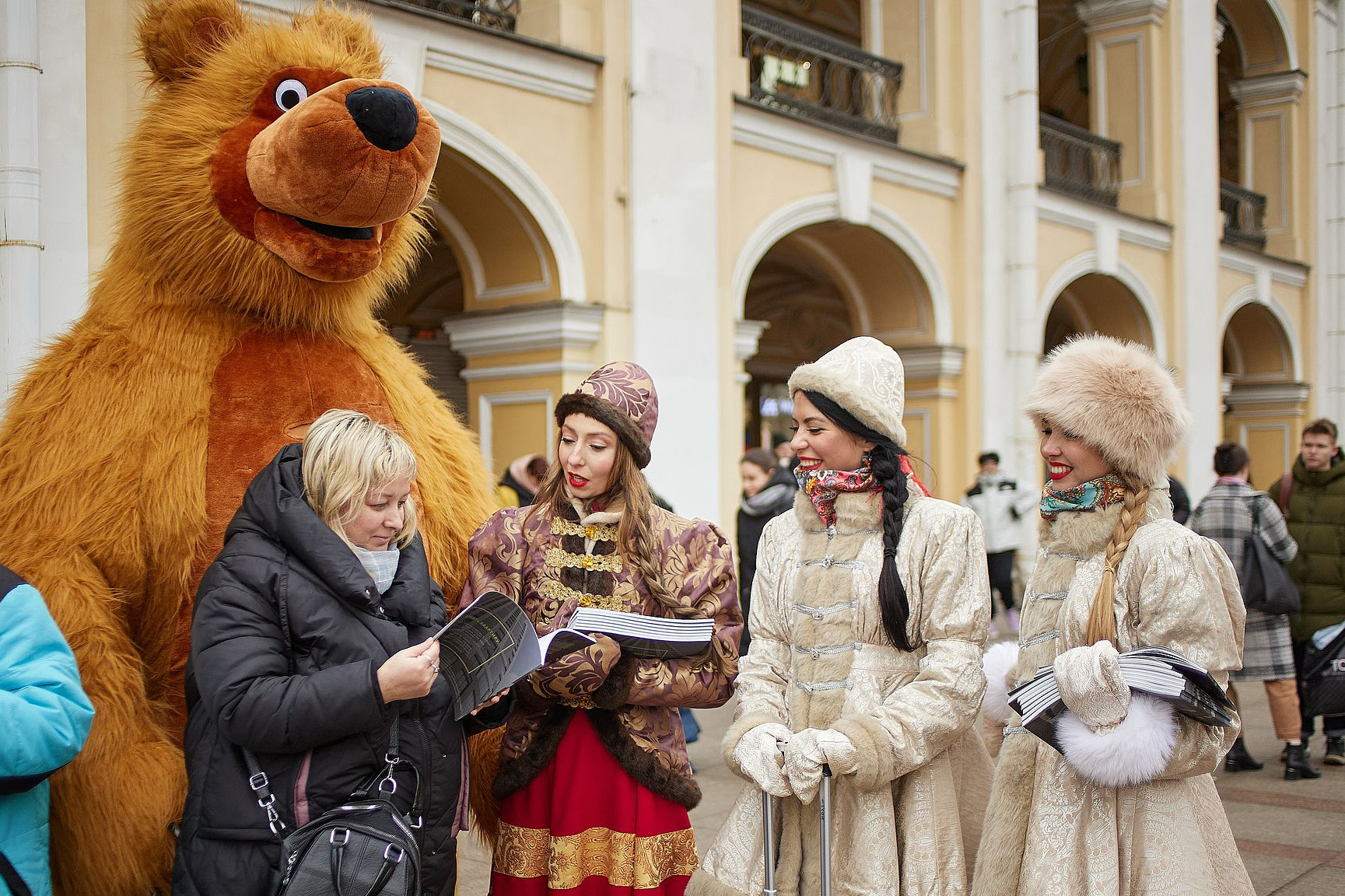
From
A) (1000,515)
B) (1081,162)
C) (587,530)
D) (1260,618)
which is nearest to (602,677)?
(587,530)

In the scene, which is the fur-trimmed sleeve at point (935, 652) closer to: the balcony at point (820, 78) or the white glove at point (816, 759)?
the white glove at point (816, 759)

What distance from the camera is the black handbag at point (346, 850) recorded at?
2072 mm

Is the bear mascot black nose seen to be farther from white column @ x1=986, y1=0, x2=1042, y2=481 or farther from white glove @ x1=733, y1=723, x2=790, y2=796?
white column @ x1=986, y1=0, x2=1042, y2=481

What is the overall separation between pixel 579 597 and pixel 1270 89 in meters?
17.5

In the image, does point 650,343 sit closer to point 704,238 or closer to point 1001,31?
point 704,238

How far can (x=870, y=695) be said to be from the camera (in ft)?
8.70

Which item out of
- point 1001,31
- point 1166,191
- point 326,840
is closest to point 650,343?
point 1001,31

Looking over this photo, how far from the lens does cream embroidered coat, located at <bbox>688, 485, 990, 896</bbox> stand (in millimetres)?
2561

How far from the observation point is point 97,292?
303 cm

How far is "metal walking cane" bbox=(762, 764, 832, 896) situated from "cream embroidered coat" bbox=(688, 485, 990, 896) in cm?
5

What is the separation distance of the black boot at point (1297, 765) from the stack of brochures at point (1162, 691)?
12.6 feet

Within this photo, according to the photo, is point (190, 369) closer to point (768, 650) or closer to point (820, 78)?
point (768, 650)

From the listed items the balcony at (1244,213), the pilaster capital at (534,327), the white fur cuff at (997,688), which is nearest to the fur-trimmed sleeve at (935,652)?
the white fur cuff at (997,688)

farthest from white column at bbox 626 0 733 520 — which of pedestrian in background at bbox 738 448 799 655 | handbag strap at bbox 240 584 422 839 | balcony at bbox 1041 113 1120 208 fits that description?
handbag strap at bbox 240 584 422 839
